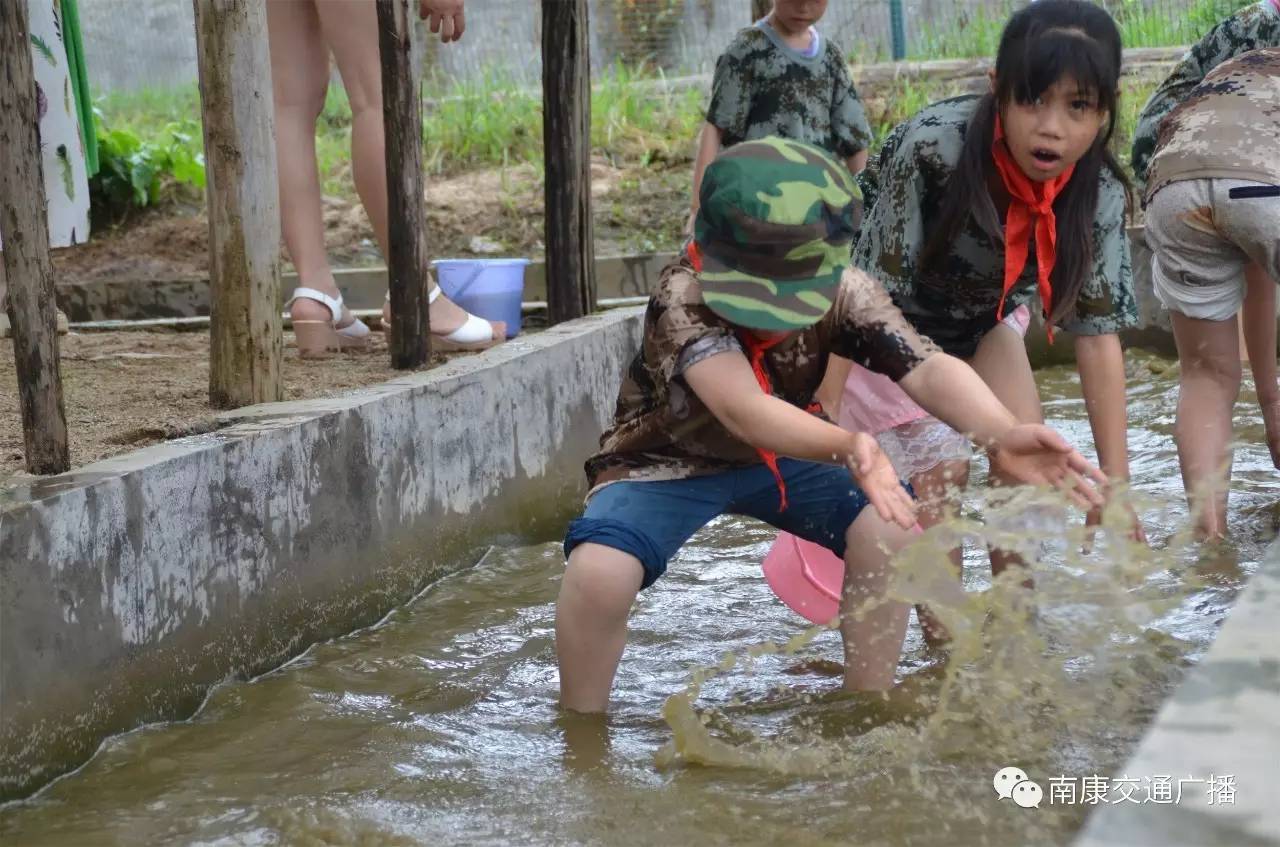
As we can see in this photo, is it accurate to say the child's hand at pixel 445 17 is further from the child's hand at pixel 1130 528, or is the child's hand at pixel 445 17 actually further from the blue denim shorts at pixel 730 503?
the child's hand at pixel 1130 528

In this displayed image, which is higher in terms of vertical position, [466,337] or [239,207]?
[239,207]

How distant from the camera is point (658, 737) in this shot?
113 inches

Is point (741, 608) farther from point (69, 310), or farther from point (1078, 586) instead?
point (69, 310)

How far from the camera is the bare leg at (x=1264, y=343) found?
13.9 ft

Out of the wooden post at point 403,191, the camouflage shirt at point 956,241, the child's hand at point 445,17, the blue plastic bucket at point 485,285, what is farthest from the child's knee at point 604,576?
the blue plastic bucket at point 485,285

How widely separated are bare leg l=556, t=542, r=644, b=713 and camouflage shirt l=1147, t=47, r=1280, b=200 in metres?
1.84

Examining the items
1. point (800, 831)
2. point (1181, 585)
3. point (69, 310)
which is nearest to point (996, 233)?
point (1181, 585)

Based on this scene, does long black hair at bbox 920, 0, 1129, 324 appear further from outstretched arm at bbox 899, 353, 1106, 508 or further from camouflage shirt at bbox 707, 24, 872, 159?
camouflage shirt at bbox 707, 24, 872, 159

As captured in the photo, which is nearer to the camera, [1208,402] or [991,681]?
[991,681]

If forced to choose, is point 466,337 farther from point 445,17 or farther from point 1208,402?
point 1208,402

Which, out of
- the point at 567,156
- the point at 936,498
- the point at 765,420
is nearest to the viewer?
the point at 765,420

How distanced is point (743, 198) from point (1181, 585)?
1.66m

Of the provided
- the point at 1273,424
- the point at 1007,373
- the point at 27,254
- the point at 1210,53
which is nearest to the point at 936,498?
the point at 1007,373

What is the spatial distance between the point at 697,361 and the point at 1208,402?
187 cm
